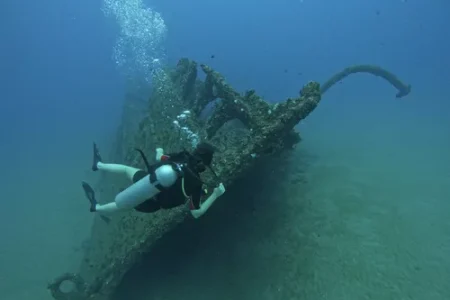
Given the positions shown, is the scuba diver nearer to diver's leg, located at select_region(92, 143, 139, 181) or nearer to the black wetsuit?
the black wetsuit

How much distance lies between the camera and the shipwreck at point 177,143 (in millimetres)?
6367

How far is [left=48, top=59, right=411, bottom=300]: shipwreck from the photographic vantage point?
251 inches

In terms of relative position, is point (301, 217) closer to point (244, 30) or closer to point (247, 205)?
point (247, 205)

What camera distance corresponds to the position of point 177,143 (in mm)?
8062

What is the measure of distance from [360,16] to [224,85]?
476ft

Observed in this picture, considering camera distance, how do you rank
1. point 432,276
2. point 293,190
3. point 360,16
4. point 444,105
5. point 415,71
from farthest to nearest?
point 360,16 → point 415,71 → point 444,105 → point 293,190 → point 432,276

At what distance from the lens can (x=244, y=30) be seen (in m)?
102

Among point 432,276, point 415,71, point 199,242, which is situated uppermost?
point 415,71

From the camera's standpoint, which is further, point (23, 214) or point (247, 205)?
point (23, 214)

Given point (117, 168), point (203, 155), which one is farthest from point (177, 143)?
point (203, 155)

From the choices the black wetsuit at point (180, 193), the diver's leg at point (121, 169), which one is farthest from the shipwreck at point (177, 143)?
the black wetsuit at point (180, 193)

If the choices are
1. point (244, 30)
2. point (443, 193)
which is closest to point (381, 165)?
point (443, 193)

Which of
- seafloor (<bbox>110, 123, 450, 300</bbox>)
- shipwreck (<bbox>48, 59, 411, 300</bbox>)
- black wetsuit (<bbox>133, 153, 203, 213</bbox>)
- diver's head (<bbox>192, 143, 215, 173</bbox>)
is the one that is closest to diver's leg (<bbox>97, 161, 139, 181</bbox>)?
shipwreck (<bbox>48, 59, 411, 300</bbox>)

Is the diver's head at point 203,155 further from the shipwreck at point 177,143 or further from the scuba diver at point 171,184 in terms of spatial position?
the shipwreck at point 177,143
